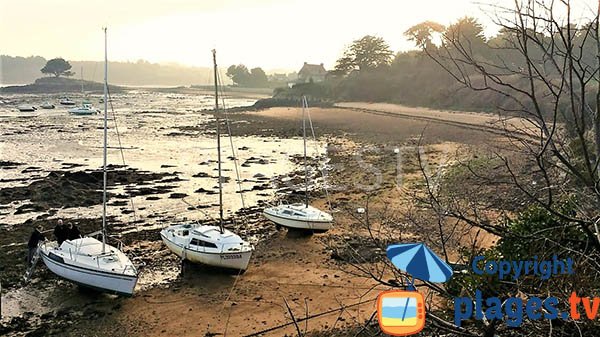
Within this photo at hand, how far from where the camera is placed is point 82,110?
236ft

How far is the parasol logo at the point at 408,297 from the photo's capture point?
13.5ft

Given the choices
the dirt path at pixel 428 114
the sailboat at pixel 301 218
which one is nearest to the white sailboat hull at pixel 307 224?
the sailboat at pixel 301 218

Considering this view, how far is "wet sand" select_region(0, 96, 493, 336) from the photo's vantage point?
11.6m

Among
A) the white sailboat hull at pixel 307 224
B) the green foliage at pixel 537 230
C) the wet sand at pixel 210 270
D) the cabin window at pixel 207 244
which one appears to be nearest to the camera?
the green foliage at pixel 537 230

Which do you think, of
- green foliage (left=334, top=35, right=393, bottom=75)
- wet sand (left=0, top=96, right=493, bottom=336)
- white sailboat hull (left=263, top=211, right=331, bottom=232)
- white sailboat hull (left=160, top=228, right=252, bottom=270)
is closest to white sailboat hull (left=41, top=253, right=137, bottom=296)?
wet sand (left=0, top=96, right=493, bottom=336)

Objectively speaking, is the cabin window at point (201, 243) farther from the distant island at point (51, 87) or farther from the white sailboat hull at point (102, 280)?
the distant island at point (51, 87)

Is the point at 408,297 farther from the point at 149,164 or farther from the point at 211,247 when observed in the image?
the point at 149,164

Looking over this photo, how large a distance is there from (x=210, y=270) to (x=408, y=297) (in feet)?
37.2

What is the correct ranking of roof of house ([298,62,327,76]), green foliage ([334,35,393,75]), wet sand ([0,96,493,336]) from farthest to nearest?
roof of house ([298,62,327,76]), green foliage ([334,35,393,75]), wet sand ([0,96,493,336])

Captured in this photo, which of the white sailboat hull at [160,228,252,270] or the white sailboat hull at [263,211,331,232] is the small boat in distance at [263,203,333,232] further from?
the white sailboat hull at [160,228,252,270]

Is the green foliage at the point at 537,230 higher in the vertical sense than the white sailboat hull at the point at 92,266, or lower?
higher

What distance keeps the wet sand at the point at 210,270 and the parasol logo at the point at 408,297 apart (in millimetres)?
830

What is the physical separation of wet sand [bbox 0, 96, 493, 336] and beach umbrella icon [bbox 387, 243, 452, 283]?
31.4 inches

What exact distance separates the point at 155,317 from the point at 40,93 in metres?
137
